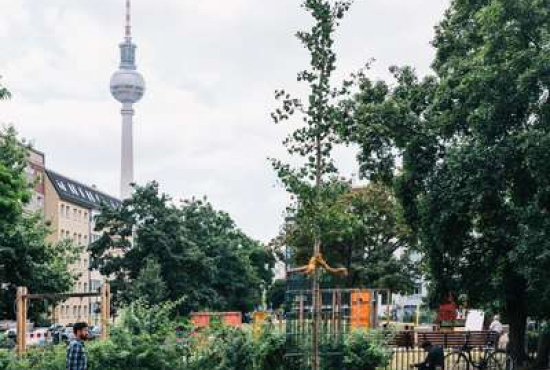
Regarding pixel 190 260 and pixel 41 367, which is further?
pixel 190 260

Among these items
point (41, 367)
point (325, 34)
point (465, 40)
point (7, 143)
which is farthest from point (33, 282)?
point (325, 34)

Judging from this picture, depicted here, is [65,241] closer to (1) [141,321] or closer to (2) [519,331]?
(2) [519,331]

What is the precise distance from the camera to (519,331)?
31.3 meters

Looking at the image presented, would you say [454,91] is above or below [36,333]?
above

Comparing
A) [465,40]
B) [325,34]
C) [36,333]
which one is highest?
[465,40]

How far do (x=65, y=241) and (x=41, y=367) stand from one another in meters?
29.5

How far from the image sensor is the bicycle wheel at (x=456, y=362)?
2850cm

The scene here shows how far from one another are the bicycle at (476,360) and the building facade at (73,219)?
259 ft

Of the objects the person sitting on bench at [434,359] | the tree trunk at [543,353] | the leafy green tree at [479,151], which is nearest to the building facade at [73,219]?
the leafy green tree at [479,151]

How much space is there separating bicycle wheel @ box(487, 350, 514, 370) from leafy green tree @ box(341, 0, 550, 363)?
92 centimetres

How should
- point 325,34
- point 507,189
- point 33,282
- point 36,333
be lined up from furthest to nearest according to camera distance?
point 33,282, point 36,333, point 507,189, point 325,34

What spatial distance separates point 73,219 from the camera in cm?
12169

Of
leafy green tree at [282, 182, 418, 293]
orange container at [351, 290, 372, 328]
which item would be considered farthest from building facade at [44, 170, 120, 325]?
orange container at [351, 290, 372, 328]

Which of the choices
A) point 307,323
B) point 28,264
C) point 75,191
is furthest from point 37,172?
point 307,323
